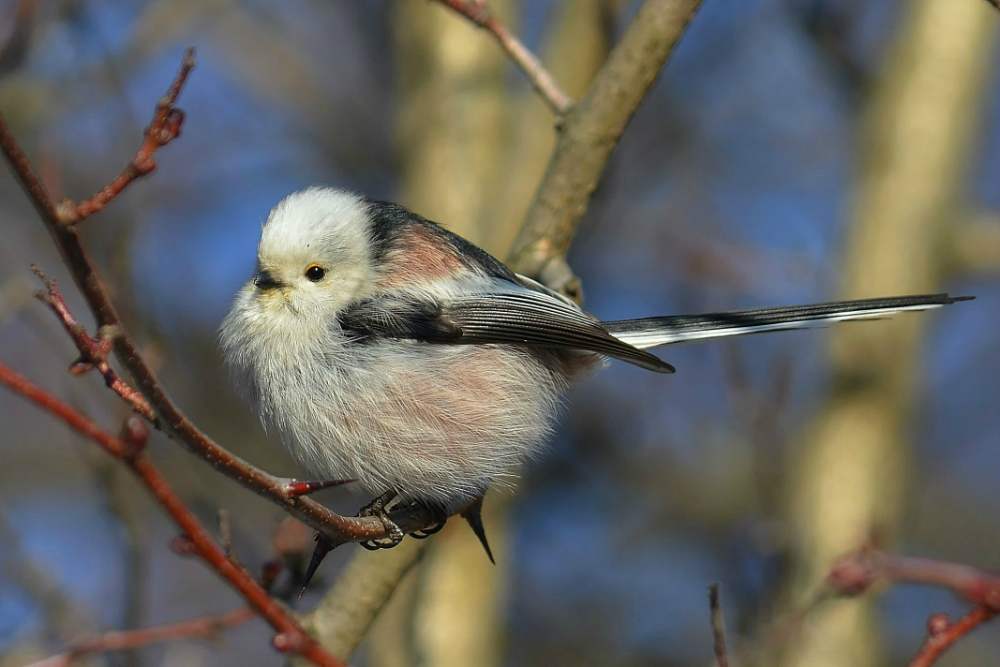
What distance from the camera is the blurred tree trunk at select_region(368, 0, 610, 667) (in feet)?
11.3

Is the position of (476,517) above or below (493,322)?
below

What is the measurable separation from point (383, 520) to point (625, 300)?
378cm

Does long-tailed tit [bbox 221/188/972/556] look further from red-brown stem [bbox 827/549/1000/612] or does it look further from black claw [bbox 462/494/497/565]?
red-brown stem [bbox 827/549/1000/612]

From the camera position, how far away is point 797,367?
4.66m

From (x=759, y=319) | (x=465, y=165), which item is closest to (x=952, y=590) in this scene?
(x=759, y=319)

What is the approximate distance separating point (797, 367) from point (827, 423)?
1065 millimetres

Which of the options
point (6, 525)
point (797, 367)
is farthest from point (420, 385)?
point (797, 367)

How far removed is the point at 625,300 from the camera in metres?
5.66

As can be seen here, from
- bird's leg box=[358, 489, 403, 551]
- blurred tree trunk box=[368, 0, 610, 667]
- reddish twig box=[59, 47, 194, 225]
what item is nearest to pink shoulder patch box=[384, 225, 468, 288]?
bird's leg box=[358, 489, 403, 551]

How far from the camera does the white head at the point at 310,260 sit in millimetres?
2289

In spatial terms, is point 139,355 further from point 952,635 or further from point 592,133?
point 592,133

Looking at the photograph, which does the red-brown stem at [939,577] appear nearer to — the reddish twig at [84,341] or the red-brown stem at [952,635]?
the red-brown stem at [952,635]

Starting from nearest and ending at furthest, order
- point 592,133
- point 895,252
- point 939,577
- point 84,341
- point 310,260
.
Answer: point 84,341 < point 939,577 < point 310,260 < point 592,133 < point 895,252

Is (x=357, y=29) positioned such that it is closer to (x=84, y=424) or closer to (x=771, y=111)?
(x=771, y=111)
